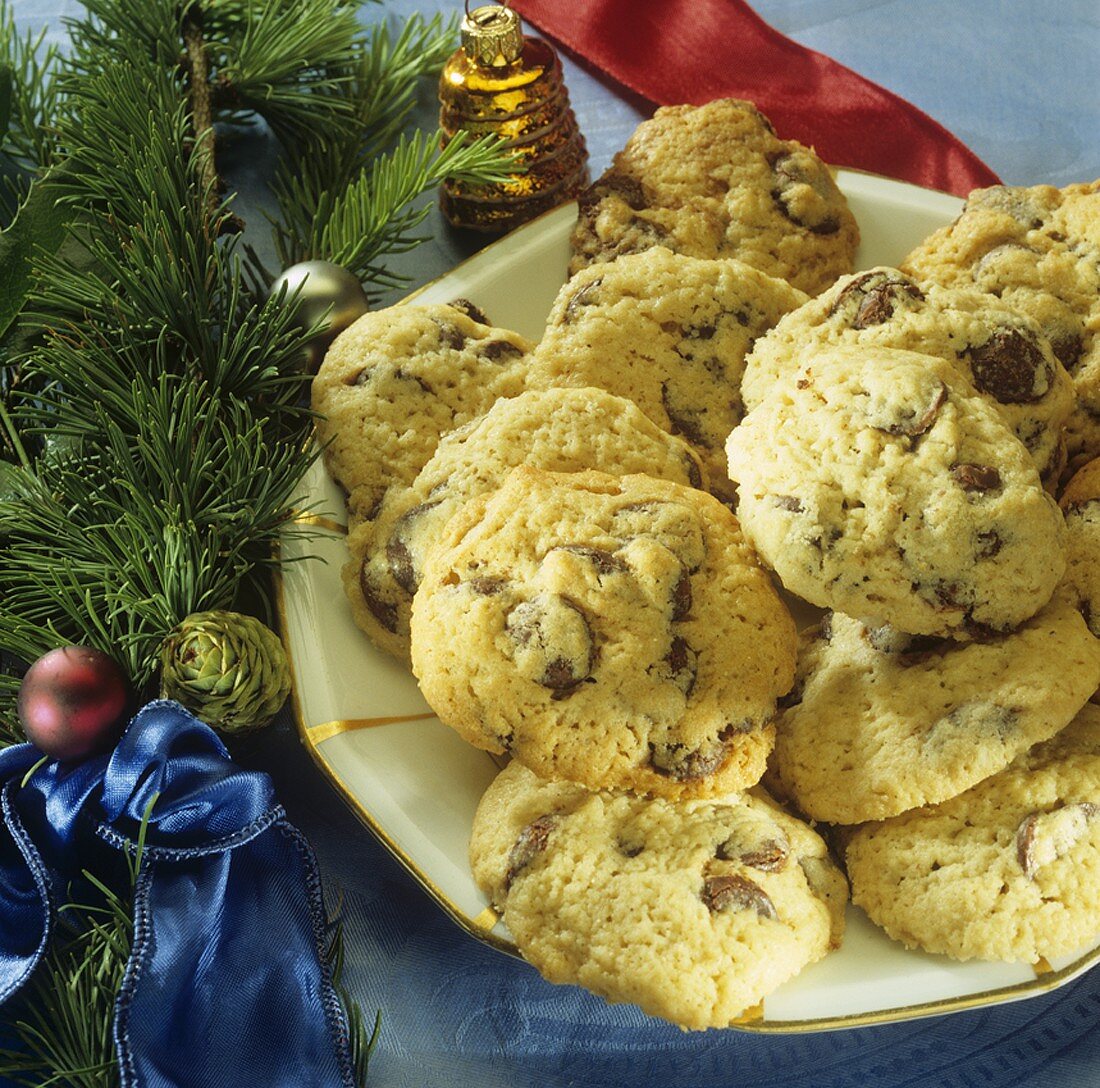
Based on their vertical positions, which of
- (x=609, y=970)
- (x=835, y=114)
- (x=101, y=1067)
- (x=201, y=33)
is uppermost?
(x=201, y=33)

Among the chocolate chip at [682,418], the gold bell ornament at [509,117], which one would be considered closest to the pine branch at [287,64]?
the gold bell ornament at [509,117]

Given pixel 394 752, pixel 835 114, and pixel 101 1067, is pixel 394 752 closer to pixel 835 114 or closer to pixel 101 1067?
pixel 101 1067

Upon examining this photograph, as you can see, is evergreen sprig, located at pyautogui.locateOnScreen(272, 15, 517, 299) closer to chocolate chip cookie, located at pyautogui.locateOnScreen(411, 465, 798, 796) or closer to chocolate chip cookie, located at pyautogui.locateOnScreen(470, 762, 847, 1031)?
chocolate chip cookie, located at pyautogui.locateOnScreen(411, 465, 798, 796)

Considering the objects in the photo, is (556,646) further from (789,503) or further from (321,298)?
(321,298)

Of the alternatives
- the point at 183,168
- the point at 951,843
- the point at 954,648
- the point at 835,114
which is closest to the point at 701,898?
the point at 951,843

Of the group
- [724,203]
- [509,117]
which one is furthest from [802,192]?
[509,117]

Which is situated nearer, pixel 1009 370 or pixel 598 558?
pixel 598 558

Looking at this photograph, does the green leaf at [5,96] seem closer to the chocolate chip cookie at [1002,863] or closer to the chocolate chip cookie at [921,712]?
the chocolate chip cookie at [921,712]
